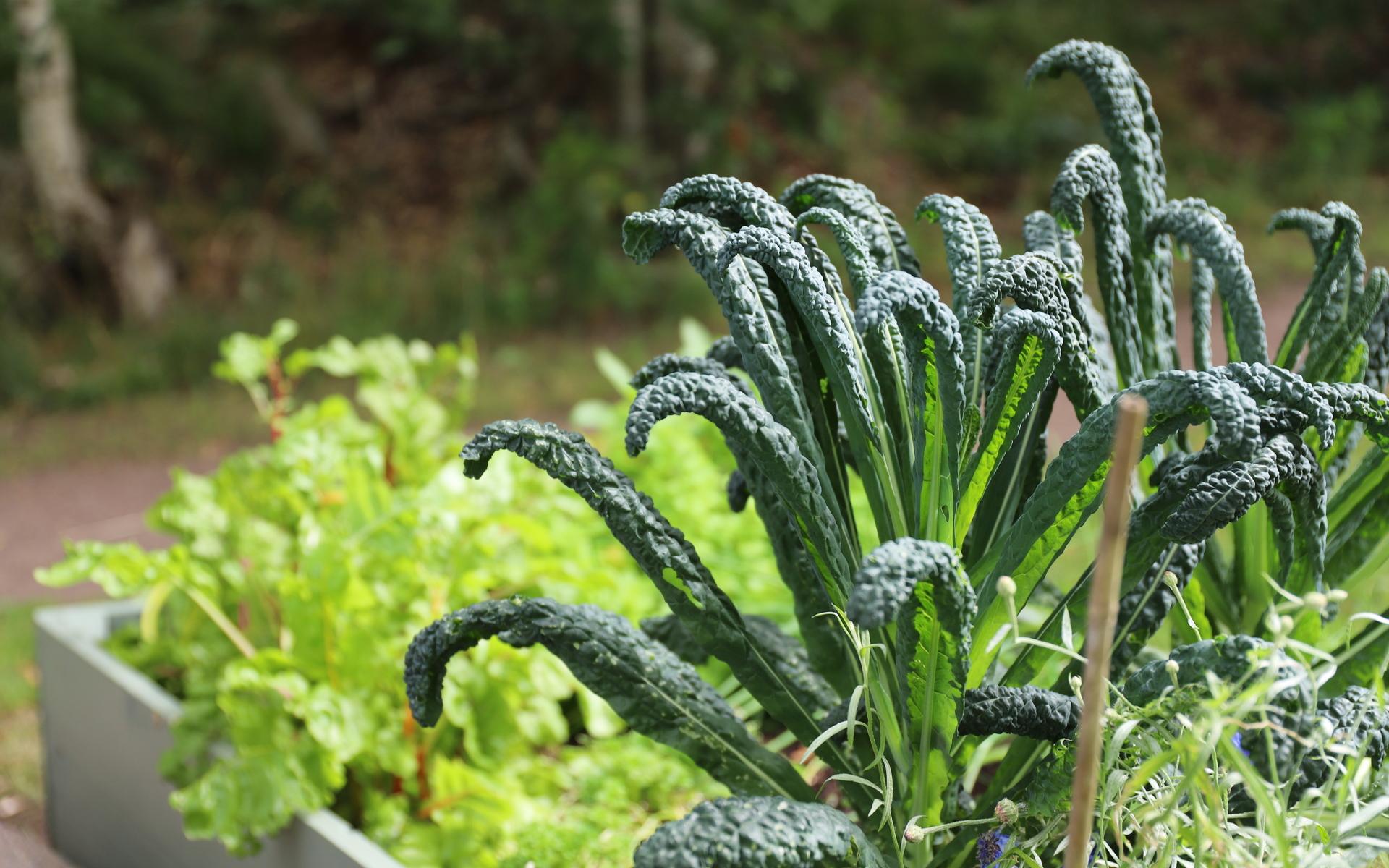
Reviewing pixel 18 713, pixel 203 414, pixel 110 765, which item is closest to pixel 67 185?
pixel 203 414

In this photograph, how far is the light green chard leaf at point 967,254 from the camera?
1.34m

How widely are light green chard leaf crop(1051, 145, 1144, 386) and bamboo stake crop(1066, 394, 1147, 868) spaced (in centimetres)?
54

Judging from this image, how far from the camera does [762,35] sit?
8477 millimetres

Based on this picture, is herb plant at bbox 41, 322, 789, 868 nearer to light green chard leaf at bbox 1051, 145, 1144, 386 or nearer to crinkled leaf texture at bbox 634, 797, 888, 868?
crinkled leaf texture at bbox 634, 797, 888, 868

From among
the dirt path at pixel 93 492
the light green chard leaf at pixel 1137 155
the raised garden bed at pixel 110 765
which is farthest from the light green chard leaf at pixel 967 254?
the dirt path at pixel 93 492

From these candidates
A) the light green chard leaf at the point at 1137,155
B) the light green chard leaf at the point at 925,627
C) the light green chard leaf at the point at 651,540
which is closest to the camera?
the light green chard leaf at the point at 925,627

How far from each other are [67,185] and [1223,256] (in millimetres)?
Answer: 6991

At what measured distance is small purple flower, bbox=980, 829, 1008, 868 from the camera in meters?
1.23

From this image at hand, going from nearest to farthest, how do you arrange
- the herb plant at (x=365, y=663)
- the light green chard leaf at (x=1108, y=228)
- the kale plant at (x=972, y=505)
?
1. the kale plant at (x=972, y=505)
2. the light green chard leaf at (x=1108, y=228)
3. the herb plant at (x=365, y=663)

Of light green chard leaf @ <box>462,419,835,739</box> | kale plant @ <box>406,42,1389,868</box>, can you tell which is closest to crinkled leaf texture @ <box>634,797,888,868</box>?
kale plant @ <box>406,42,1389,868</box>

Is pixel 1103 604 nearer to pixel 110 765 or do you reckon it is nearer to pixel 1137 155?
pixel 1137 155

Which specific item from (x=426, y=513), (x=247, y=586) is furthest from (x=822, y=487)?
(x=247, y=586)

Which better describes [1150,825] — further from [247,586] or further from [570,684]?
[247,586]

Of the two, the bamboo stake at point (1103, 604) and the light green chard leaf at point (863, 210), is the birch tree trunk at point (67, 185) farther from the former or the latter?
the bamboo stake at point (1103, 604)
